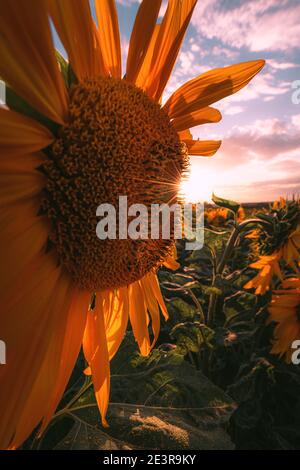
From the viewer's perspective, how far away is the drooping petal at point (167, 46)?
37.1 inches

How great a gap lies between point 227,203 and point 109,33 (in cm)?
148

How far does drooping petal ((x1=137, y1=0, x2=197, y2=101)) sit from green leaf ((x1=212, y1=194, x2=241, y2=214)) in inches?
52.3

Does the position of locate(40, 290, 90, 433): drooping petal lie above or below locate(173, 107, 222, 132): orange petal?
below

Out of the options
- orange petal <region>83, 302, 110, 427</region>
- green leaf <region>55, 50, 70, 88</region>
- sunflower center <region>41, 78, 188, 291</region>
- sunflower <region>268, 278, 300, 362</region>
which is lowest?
sunflower <region>268, 278, 300, 362</region>

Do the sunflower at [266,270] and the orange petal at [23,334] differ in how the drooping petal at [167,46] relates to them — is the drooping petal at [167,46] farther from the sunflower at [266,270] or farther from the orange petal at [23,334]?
the sunflower at [266,270]

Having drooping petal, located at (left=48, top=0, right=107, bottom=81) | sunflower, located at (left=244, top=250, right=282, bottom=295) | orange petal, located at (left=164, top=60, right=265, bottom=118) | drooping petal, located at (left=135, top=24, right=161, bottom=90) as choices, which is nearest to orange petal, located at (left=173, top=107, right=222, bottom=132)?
orange petal, located at (left=164, top=60, right=265, bottom=118)

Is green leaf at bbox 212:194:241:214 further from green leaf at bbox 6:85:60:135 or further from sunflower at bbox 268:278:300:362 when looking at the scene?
green leaf at bbox 6:85:60:135

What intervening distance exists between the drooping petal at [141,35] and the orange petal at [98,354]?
614 millimetres

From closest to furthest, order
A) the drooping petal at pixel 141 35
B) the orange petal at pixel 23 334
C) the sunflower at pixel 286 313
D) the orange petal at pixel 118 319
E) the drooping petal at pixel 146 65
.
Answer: the orange petal at pixel 23 334 < the drooping petal at pixel 141 35 < the drooping petal at pixel 146 65 < the orange petal at pixel 118 319 < the sunflower at pixel 286 313

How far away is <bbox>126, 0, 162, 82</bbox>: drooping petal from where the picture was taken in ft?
2.85

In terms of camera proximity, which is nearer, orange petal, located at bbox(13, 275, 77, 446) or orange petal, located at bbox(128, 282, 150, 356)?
orange petal, located at bbox(13, 275, 77, 446)

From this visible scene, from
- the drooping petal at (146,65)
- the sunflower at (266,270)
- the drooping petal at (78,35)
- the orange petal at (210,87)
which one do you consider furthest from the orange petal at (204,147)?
the sunflower at (266,270)

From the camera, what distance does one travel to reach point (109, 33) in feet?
3.04

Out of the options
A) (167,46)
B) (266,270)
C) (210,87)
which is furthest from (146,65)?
(266,270)
